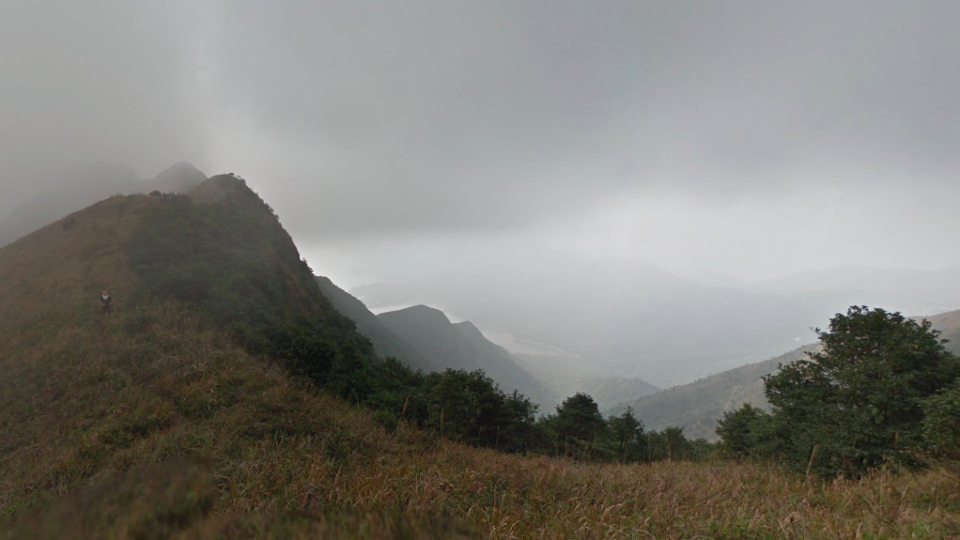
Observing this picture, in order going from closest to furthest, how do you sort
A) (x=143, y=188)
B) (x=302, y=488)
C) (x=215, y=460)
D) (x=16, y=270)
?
(x=302, y=488) → (x=215, y=460) → (x=16, y=270) → (x=143, y=188)

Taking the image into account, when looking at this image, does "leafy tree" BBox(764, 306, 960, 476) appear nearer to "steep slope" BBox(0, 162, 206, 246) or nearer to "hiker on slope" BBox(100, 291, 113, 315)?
"hiker on slope" BBox(100, 291, 113, 315)

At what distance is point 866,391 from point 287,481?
749 inches

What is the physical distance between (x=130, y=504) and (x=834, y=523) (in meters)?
6.05

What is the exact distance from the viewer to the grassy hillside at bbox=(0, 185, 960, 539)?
191 cm

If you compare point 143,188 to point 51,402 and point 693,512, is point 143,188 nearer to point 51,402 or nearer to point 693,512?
point 51,402

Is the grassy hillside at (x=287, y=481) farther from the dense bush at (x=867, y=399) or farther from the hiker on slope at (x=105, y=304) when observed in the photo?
the dense bush at (x=867, y=399)

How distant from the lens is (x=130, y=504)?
1.67 m

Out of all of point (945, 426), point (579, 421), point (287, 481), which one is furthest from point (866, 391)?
point (579, 421)

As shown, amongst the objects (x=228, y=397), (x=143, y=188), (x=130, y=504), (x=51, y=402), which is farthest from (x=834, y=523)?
(x=143, y=188)

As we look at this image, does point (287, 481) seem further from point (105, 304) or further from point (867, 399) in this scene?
point (105, 304)

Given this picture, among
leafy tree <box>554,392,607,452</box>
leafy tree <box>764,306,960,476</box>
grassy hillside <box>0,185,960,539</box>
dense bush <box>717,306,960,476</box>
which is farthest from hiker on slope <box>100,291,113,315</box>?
leafy tree <box>554,392,607,452</box>

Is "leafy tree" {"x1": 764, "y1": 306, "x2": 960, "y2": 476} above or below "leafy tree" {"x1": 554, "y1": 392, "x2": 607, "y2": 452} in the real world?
above

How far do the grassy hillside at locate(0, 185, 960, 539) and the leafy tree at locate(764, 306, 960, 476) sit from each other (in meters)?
4.60

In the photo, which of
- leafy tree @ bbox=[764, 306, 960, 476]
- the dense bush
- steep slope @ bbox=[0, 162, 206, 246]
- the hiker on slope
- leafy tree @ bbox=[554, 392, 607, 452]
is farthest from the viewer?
steep slope @ bbox=[0, 162, 206, 246]
